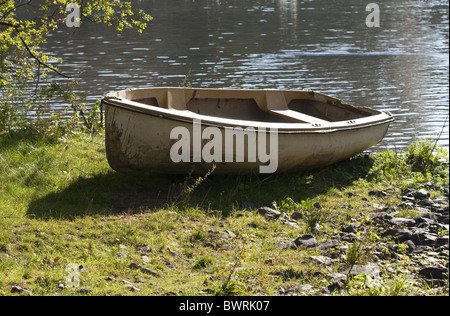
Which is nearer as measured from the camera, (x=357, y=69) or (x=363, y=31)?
(x=357, y=69)

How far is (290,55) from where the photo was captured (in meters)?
24.3

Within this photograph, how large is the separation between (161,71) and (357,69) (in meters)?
6.66

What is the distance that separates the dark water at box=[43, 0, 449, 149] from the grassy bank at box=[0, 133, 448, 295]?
3.99 metres

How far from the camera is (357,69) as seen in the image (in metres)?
21.7

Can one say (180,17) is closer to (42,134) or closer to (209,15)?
(209,15)

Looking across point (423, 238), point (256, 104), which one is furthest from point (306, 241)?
point (256, 104)

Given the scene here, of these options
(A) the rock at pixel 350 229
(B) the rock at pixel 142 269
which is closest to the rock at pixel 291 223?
(A) the rock at pixel 350 229

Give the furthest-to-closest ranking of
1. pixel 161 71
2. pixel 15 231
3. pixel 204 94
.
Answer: pixel 161 71
pixel 204 94
pixel 15 231

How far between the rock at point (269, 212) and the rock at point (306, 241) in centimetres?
97

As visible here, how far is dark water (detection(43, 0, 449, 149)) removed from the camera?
17.8m

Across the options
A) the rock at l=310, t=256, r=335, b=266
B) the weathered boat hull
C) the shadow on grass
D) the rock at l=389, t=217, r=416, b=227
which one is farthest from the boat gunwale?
the rock at l=310, t=256, r=335, b=266

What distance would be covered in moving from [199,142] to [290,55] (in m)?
16.3
